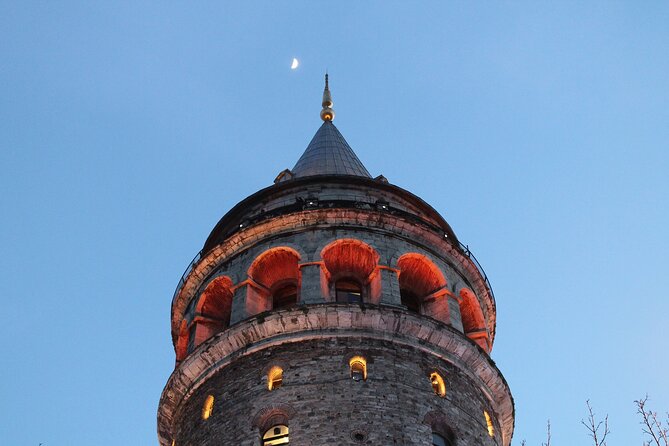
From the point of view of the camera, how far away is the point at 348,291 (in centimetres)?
2831

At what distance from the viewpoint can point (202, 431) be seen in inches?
961

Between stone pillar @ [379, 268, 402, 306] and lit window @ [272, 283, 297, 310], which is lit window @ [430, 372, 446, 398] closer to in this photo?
stone pillar @ [379, 268, 402, 306]

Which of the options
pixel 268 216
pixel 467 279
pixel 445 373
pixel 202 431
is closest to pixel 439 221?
pixel 467 279

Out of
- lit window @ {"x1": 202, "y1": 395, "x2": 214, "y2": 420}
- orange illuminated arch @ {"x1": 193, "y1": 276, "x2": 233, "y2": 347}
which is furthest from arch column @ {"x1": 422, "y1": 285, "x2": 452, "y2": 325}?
lit window @ {"x1": 202, "y1": 395, "x2": 214, "y2": 420}

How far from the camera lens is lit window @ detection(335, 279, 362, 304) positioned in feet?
91.8

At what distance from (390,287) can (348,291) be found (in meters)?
1.62

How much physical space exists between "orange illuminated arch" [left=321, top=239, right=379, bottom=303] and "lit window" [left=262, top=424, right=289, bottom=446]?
18.6 feet

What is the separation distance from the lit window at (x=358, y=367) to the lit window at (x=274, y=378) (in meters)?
1.68

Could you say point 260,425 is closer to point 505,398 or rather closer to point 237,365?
point 237,365

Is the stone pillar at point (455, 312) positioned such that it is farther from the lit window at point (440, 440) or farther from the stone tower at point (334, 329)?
the lit window at point (440, 440)

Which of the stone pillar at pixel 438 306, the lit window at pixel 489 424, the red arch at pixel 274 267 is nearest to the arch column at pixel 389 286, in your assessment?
the stone pillar at pixel 438 306

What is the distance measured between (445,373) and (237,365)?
203 inches

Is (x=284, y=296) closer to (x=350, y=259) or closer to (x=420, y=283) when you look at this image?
(x=350, y=259)

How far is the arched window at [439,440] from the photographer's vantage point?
76.7ft
